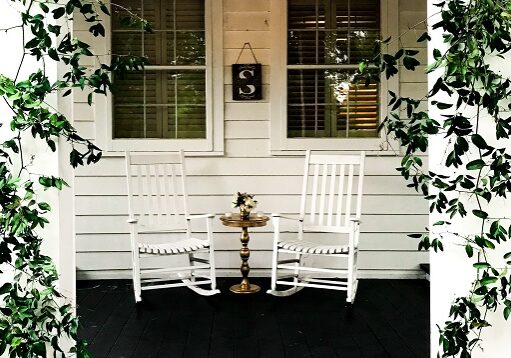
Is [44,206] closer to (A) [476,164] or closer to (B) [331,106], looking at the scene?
(A) [476,164]

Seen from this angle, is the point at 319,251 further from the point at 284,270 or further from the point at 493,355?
the point at 493,355

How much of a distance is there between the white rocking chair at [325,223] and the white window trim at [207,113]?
2.88 ft

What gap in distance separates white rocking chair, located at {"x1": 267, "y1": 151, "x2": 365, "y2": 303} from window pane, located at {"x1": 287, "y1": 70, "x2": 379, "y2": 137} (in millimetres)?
325

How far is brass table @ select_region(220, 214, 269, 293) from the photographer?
500cm

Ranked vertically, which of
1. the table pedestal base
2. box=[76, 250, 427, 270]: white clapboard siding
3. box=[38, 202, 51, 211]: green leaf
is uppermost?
box=[38, 202, 51, 211]: green leaf

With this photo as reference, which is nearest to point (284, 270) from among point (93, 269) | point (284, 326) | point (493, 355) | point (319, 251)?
point (319, 251)

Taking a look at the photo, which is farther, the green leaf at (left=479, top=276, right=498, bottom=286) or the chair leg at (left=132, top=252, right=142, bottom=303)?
the chair leg at (left=132, top=252, right=142, bottom=303)

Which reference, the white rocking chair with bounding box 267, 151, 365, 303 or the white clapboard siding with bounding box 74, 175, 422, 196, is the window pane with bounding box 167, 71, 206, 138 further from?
the white rocking chair with bounding box 267, 151, 365, 303

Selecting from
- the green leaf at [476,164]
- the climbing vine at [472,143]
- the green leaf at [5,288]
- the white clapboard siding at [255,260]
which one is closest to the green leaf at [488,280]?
the climbing vine at [472,143]

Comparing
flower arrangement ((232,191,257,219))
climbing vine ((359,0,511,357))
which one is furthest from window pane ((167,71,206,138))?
climbing vine ((359,0,511,357))

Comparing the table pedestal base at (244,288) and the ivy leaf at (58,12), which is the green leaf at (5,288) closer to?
the ivy leaf at (58,12)

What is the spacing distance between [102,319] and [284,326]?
1.25 metres

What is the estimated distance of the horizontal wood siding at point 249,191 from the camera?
215 inches

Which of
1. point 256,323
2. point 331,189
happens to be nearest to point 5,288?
point 256,323
